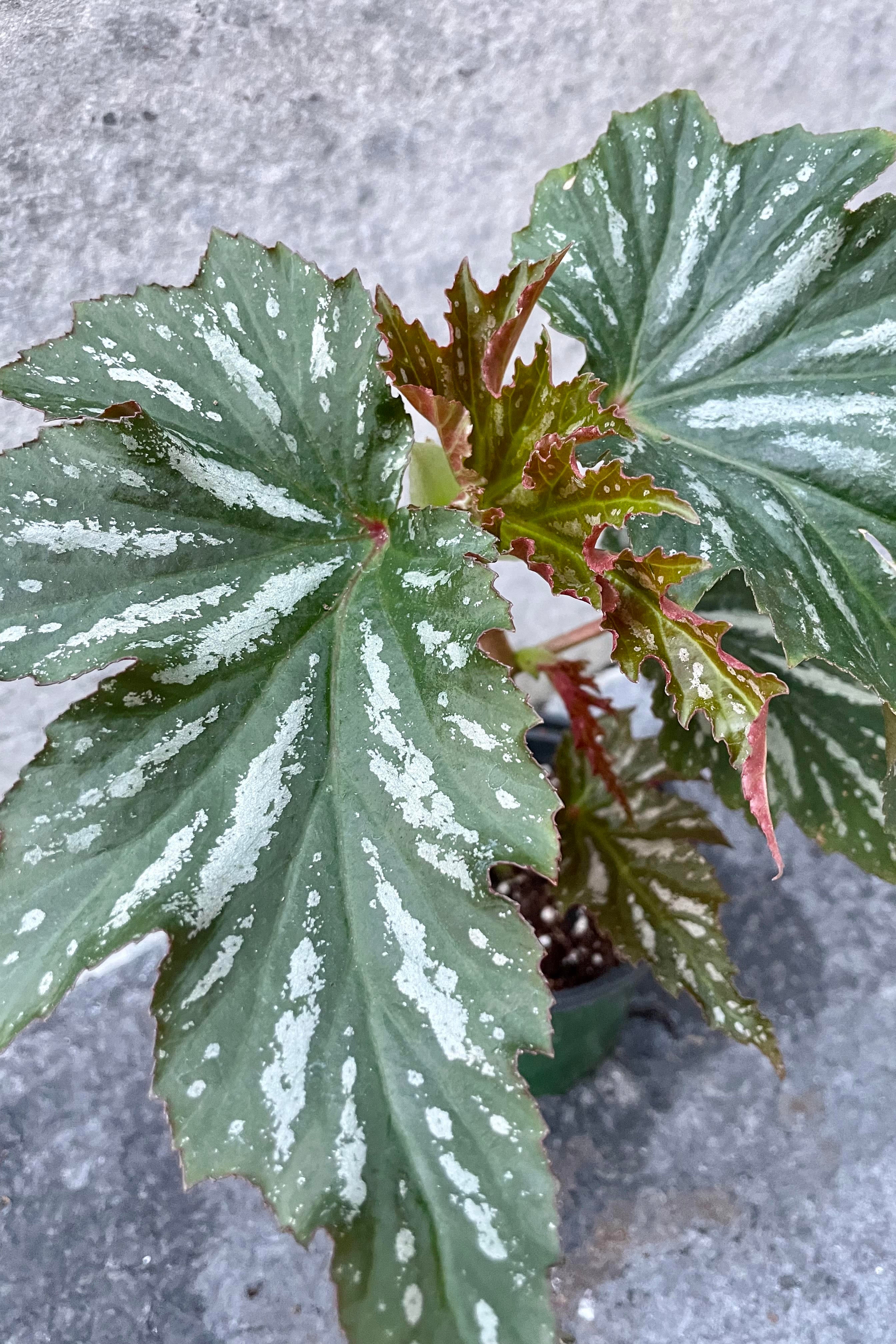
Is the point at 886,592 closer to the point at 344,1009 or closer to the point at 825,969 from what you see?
the point at 344,1009

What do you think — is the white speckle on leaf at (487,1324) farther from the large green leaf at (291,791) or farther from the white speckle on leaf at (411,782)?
the white speckle on leaf at (411,782)

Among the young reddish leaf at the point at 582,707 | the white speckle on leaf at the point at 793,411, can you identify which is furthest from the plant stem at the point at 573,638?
the white speckle on leaf at the point at 793,411

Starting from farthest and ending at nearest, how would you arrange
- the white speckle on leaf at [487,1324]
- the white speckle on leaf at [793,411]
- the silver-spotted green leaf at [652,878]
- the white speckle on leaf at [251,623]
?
the silver-spotted green leaf at [652,878]
the white speckle on leaf at [793,411]
the white speckle on leaf at [251,623]
the white speckle on leaf at [487,1324]

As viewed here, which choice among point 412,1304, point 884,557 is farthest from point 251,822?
point 884,557

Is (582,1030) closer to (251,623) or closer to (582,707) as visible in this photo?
(582,707)

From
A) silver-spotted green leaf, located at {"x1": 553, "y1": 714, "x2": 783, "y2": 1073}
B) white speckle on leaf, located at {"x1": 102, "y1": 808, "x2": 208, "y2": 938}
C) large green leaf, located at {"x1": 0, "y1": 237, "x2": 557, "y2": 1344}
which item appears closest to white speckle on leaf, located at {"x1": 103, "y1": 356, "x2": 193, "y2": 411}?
large green leaf, located at {"x1": 0, "y1": 237, "x2": 557, "y2": 1344}

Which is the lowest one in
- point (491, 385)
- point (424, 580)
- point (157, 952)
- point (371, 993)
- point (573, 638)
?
point (157, 952)

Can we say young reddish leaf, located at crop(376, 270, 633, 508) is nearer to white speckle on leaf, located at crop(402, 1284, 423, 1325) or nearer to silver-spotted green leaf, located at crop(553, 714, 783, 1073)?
silver-spotted green leaf, located at crop(553, 714, 783, 1073)
